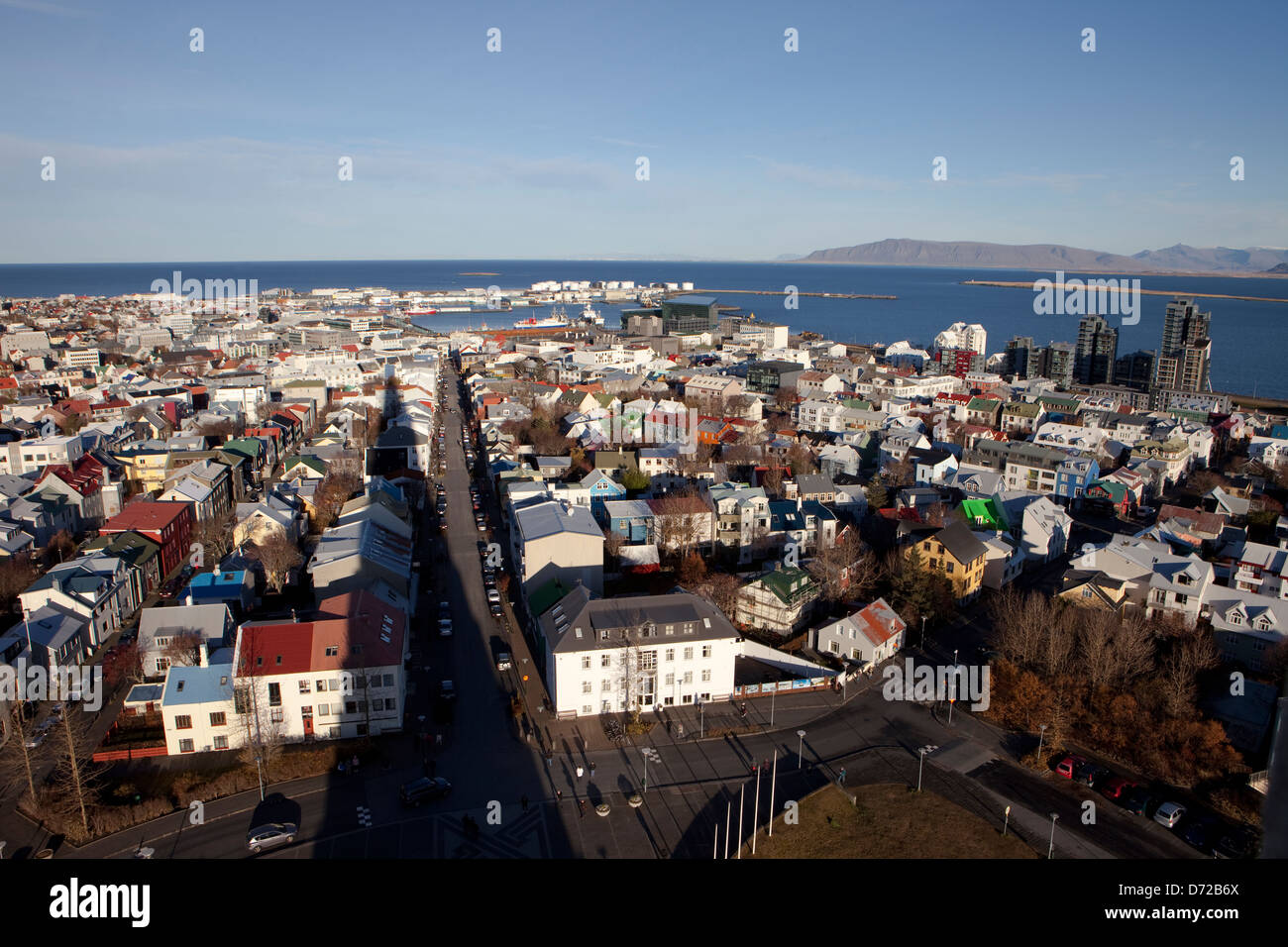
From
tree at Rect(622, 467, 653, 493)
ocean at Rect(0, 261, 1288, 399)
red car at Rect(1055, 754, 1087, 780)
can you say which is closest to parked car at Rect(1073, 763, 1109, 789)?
red car at Rect(1055, 754, 1087, 780)

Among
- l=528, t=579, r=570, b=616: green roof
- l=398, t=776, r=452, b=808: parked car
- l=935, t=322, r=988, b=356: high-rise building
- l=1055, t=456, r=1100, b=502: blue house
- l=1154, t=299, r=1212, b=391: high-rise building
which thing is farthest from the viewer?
l=935, t=322, r=988, b=356: high-rise building

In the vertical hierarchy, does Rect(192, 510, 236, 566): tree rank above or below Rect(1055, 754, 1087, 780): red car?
above

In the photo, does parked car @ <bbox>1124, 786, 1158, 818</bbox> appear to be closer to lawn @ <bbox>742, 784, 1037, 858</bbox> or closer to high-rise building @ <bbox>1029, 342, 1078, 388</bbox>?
lawn @ <bbox>742, 784, 1037, 858</bbox>

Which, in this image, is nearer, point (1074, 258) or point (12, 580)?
point (12, 580)

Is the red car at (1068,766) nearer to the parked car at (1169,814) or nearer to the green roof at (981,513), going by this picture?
the parked car at (1169,814)

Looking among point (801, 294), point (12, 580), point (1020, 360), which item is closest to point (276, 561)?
point (12, 580)

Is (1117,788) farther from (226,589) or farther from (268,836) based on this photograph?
(226,589)
